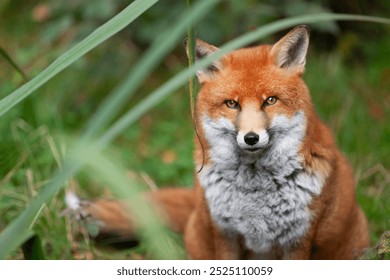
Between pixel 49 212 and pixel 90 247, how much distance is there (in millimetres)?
376

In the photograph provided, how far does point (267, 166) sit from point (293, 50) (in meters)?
0.50

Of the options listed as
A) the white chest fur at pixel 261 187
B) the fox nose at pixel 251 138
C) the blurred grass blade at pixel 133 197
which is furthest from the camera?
the white chest fur at pixel 261 187

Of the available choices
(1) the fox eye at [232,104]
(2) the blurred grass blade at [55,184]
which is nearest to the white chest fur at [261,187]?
(1) the fox eye at [232,104]

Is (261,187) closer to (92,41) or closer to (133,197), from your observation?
(92,41)

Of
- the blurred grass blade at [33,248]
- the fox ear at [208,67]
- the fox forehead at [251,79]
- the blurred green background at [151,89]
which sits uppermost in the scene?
the blurred green background at [151,89]

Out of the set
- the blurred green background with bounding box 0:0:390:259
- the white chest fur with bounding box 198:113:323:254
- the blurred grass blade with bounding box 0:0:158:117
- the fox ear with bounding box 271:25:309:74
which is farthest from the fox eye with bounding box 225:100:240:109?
the blurred green background with bounding box 0:0:390:259

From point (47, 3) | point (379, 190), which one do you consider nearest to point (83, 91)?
point (47, 3)

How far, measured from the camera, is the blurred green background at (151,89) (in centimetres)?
383

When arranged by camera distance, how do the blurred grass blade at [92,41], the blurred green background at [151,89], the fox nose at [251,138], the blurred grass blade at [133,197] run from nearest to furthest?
the blurred grass blade at [133,197], the blurred grass blade at [92,41], the fox nose at [251,138], the blurred green background at [151,89]

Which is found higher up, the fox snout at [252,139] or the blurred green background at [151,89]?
the blurred green background at [151,89]

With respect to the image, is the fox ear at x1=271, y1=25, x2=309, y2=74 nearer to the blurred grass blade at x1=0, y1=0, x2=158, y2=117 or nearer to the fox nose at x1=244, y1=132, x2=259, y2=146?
the fox nose at x1=244, y1=132, x2=259, y2=146

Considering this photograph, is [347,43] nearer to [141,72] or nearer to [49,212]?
[49,212]

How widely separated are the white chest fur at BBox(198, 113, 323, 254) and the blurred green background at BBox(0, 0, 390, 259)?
936 mm

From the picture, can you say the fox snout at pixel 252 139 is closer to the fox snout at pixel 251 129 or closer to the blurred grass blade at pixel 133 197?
the fox snout at pixel 251 129
